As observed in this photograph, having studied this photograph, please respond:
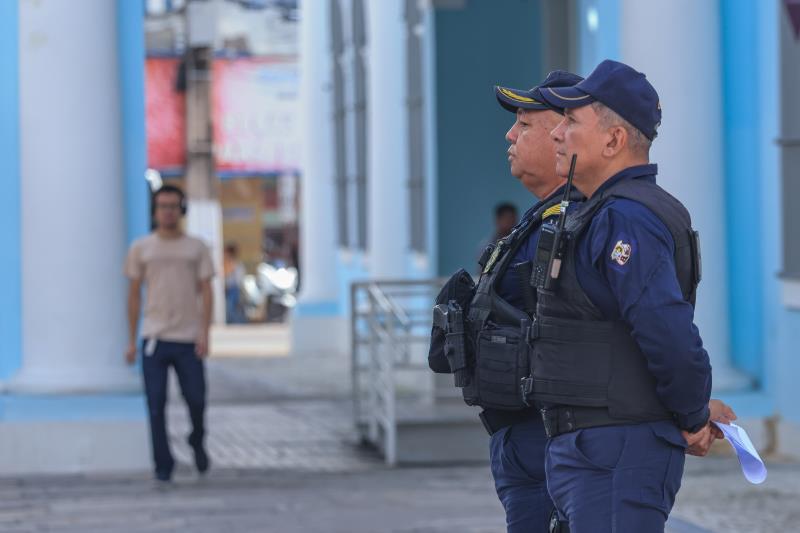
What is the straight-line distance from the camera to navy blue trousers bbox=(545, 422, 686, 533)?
362 centimetres

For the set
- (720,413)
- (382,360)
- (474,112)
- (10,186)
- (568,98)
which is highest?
(474,112)

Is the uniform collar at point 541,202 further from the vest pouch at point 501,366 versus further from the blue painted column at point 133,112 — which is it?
the blue painted column at point 133,112

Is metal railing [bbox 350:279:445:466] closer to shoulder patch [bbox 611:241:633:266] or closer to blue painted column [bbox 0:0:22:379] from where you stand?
blue painted column [bbox 0:0:22:379]

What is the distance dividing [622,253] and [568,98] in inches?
17.2

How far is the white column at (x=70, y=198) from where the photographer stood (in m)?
9.66

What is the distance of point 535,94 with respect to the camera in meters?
4.16

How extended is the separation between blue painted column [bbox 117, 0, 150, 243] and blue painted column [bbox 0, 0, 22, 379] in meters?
0.66

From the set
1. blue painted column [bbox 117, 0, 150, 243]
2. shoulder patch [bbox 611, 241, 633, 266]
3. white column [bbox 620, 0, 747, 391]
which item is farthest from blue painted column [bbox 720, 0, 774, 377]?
shoulder patch [bbox 611, 241, 633, 266]

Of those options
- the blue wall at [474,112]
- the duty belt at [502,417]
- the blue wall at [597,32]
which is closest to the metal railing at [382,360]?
the blue wall at [597,32]

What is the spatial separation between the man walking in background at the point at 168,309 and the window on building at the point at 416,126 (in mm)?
6055

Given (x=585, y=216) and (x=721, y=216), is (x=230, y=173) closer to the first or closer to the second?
(x=721, y=216)

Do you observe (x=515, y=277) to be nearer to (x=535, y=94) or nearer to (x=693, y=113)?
(x=535, y=94)

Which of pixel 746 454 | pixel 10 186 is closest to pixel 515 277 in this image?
pixel 746 454

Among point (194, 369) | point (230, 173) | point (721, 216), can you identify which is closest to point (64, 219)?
point (194, 369)
